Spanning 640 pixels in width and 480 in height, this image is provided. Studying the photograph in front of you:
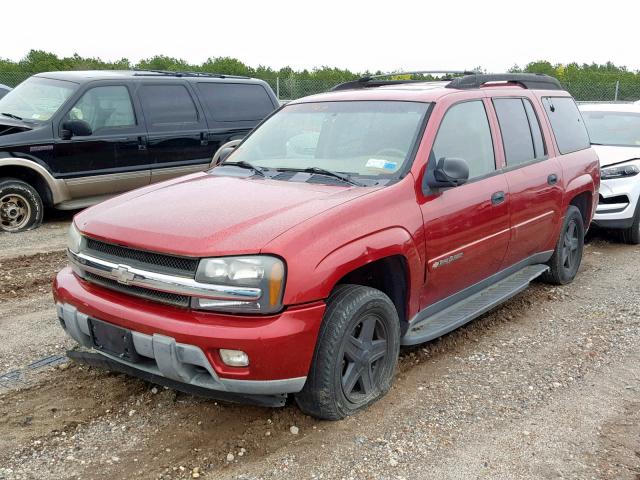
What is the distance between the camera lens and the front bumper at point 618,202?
7.52 metres

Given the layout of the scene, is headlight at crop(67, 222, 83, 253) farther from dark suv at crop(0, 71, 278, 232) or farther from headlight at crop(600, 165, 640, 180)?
headlight at crop(600, 165, 640, 180)

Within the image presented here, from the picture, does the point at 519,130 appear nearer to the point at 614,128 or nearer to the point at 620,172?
the point at 620,172

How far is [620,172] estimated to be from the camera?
7684mm

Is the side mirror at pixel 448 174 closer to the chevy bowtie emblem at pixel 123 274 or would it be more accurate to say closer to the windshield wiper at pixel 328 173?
the windshield wiper at pixel 328 173

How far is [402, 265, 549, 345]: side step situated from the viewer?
4020mm

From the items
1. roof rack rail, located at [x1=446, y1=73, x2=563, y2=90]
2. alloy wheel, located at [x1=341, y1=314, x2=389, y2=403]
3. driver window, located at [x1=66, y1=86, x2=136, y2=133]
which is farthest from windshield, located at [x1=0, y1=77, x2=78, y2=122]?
alloy wheel, located at [x1=341, y1=314, x2=389, y2=403]

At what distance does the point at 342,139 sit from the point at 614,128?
5856mm

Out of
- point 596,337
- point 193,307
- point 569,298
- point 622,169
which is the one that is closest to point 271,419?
point 193,307

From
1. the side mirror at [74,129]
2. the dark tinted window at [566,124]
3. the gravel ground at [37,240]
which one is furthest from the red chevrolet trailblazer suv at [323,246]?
the side mirror at [74,129]

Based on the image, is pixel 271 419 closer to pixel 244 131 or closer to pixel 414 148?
pixel 414 148

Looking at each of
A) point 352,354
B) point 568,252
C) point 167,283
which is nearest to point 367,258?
point 352,354

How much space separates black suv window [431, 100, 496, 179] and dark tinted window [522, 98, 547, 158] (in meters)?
0.78

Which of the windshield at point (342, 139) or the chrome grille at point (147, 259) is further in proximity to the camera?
the windshield at point (342, 139)

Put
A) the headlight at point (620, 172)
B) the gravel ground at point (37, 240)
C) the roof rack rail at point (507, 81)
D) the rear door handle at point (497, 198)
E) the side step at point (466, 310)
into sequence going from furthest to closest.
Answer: the headlight at point (620, 172) < the gravel ground at point (37, 240) < the roof rack rail at point (507, 81) < the rear door handle at point (497, 198) < the side step at point (466, 310)
